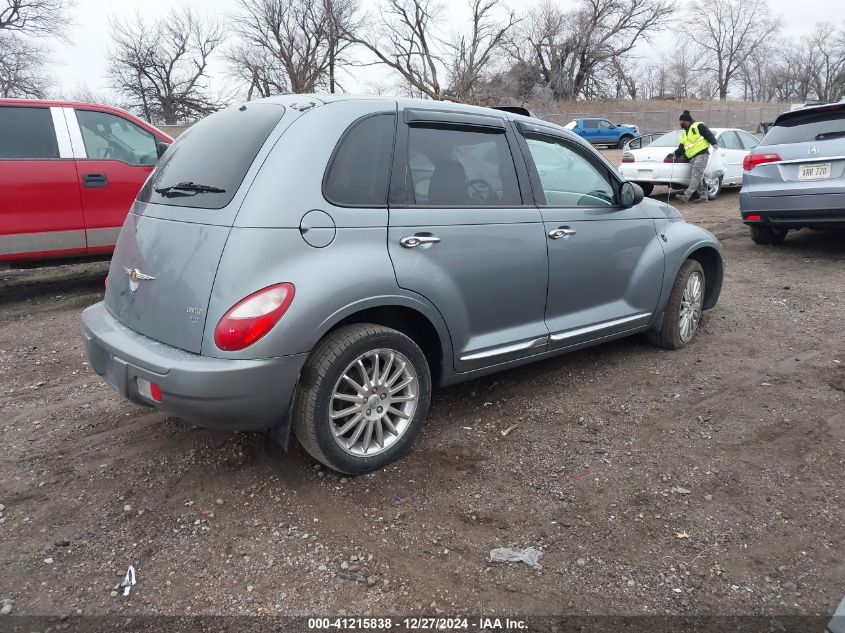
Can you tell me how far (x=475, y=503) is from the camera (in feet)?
9.38

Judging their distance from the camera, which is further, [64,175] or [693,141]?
[693,141]

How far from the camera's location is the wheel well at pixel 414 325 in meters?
3.04

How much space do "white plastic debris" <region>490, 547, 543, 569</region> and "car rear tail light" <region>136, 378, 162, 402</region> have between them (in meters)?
1.54

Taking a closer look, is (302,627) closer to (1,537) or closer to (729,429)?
(1,537)

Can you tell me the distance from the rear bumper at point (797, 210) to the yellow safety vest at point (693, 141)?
4.11 meters

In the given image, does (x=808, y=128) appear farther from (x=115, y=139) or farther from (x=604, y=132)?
(x=604, y=132)

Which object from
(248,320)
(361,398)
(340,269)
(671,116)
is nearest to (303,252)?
(340,269)

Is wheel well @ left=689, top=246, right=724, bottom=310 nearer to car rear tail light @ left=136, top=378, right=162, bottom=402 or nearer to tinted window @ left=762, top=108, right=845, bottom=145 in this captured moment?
tinted window @ left=762, top=108, right=845, bottom=145

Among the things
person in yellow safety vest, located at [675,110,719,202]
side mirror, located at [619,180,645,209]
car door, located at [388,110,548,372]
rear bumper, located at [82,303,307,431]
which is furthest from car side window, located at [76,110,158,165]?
person in yellow safety vest, located at [675,110,719,202]

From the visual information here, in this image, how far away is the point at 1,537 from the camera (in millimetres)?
2645

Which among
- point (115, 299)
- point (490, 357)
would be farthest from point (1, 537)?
point (490, 357)

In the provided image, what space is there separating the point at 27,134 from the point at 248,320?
4.80 m

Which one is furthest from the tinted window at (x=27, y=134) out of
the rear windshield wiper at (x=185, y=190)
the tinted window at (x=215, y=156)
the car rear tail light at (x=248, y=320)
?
the car rear tail light at (x=248, y=320)

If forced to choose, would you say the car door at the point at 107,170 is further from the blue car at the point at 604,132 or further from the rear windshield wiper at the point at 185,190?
the blue car at the point at 604,132
